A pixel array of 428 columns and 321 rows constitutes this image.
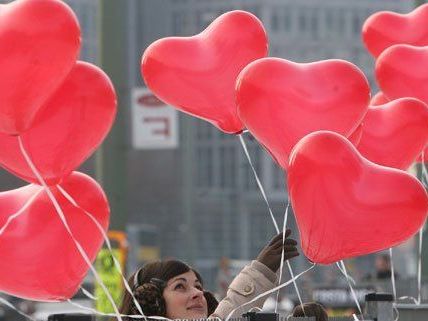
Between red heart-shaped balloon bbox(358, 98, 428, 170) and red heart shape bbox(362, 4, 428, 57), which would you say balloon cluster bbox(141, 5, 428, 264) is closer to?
red heart-shaped balloon bbox(358, 98, 428, 170)

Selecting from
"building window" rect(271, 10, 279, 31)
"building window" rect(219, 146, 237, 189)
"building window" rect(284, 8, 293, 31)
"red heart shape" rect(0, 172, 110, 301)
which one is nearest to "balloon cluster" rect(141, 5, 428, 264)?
"red heart shape" rect(0, 172, 110, 301)

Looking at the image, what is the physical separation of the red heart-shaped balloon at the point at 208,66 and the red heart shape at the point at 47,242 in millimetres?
819

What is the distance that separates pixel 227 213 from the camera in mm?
90562

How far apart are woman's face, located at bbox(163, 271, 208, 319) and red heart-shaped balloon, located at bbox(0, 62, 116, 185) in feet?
1.77

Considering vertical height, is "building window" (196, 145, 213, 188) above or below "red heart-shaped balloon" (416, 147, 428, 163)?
below

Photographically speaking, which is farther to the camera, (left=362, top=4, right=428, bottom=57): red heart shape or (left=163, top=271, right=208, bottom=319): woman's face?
(left=362, top=4, right=428, bottom=57): red heart shape

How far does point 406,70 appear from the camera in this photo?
21.2 feet

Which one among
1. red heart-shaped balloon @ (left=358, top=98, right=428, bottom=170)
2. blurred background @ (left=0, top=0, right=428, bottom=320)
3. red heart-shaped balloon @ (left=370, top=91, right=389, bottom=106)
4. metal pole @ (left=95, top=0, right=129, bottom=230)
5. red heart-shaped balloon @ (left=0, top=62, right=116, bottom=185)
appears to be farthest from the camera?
blurred background @ (left=0, top=0, right=428, bottom=320)

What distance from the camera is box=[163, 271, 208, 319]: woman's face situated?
488 cm

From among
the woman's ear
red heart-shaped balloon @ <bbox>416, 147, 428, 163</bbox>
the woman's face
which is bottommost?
the woman's ear

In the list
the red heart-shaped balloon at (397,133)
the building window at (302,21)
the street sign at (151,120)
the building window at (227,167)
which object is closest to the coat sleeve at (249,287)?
the red heart-shaped balloon at (397,133)

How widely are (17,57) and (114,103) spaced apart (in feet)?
1.48

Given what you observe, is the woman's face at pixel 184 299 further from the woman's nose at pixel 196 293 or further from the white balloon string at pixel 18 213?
the white balloon string at pixel 18 213

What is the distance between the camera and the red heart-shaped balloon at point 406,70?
6.47 metres
